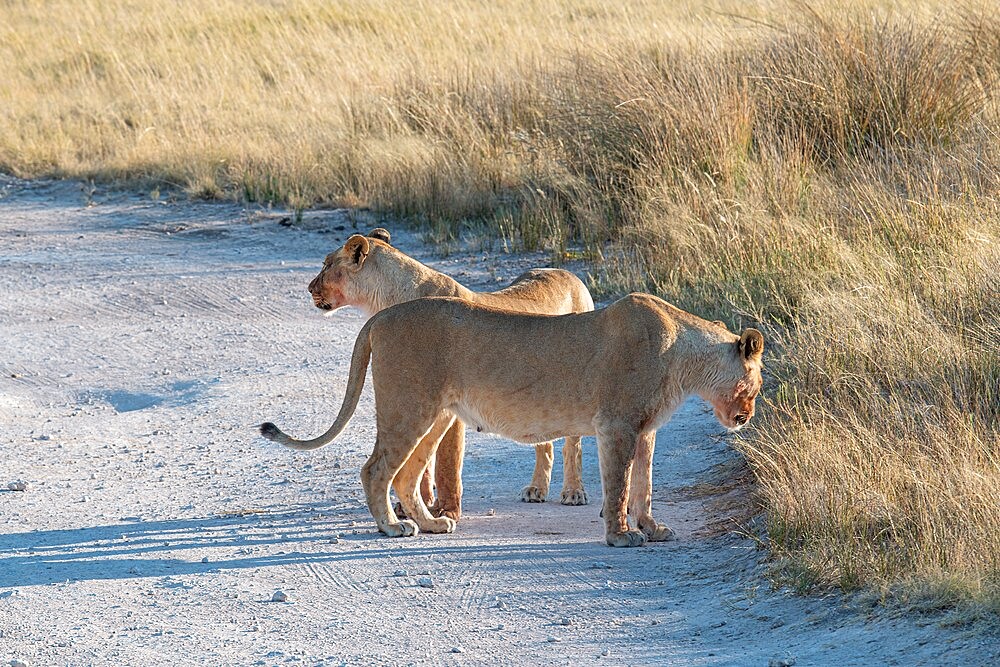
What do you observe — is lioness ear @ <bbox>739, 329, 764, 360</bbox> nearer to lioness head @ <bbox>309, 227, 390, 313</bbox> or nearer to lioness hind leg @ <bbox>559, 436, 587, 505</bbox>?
lioness hind leg @ <bbox>559, 436, 587, 505</bbox>

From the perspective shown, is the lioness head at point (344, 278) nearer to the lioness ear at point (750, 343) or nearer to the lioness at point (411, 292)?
the lioness at point (411, 292)

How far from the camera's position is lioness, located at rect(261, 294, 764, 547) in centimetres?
609

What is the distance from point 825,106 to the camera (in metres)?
11.6

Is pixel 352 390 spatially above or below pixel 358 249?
below

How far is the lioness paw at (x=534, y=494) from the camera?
7047mm

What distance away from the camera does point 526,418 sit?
619 cm

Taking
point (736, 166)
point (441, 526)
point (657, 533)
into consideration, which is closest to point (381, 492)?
point (441, 526)

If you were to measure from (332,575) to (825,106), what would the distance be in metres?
7.23

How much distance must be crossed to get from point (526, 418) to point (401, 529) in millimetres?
779

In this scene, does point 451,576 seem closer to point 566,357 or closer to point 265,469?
point 566,357

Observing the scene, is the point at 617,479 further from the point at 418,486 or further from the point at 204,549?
the point at 204,549

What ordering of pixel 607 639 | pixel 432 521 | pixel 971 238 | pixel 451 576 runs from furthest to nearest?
pixel 971 238 < pixel 432 521 < pixel 451 576 < pixel 607 639

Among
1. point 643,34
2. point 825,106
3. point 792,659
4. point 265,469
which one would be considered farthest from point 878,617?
point 643,34

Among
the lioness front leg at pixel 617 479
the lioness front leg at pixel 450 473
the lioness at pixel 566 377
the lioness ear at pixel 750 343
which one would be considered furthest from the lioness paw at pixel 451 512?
the lioness ear at pixel 750 343
